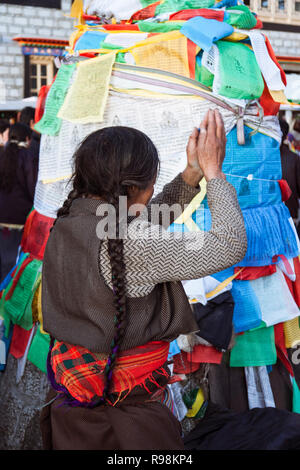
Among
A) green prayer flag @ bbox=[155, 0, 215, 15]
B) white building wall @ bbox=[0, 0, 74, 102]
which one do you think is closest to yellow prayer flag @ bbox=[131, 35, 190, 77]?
green prayer flag @ bbox=[155, 0, 215, 15]

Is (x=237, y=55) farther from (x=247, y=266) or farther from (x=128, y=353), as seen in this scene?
(x=128, y=353)

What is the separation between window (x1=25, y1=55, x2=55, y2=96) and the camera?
40.7 ft

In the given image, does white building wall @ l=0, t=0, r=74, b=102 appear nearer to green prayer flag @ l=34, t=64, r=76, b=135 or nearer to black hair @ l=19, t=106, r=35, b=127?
black hair @ l=19, t=106, r=35, b=127

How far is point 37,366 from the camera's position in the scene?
8.95 feet

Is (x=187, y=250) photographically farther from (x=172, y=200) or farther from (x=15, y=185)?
(x=15, y=185)

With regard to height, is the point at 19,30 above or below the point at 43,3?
below

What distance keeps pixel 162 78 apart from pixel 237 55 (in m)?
0.36

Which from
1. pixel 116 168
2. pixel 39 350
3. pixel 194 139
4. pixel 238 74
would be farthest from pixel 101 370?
pixel 238 74

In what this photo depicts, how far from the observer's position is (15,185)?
475 centimetres

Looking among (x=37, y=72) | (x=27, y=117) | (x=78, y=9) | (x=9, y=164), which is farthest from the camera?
(x=37, y=72)

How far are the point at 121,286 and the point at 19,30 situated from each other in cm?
1162

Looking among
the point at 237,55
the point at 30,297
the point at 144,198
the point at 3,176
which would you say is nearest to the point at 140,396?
the point at 144,198

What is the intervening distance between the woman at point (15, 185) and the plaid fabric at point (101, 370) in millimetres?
3185

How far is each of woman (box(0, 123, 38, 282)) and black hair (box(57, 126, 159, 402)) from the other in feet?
10.3
